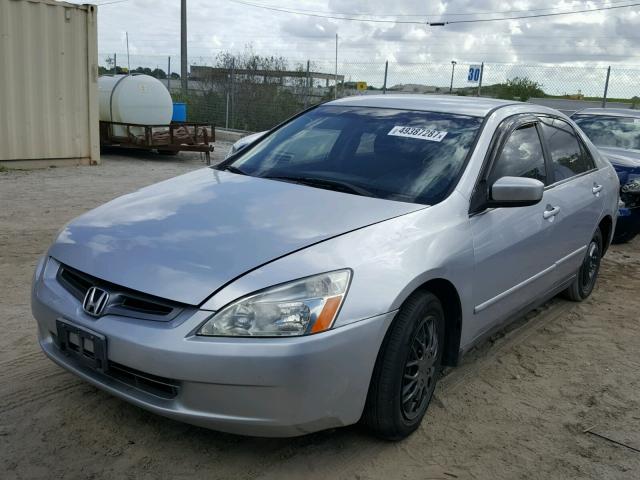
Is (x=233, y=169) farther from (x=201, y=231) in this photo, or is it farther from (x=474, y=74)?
(x=474, y=74)

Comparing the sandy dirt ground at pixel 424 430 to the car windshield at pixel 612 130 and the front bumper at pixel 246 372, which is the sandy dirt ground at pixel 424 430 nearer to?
the front bumper at pixel 246 372

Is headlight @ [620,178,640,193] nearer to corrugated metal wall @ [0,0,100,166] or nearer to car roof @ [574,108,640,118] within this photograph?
car roof @ [574,108,640,118]

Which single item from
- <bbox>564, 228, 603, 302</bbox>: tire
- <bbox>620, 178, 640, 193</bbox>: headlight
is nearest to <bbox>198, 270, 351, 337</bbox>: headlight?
<bbox>564, 228, 603, 302</bbox>: tire

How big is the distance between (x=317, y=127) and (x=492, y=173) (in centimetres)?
127

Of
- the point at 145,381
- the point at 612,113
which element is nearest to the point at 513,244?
the point at 145,381

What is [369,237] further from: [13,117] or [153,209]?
[13,117]

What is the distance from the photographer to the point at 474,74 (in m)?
15.3

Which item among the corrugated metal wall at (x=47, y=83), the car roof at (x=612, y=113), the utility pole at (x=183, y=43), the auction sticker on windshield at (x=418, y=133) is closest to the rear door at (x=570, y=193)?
the auction sticker on windshield at (x=418, y=133)

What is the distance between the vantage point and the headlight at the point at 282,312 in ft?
8.14

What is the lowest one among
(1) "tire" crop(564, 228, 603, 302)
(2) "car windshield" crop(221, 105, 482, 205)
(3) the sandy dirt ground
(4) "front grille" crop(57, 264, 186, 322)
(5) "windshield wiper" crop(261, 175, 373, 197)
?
(3) the sandy dirt ground

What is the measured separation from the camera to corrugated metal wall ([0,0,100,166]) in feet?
34.1

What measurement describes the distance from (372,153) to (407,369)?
141 centimetres

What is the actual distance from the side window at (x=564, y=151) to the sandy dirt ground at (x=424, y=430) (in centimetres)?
124

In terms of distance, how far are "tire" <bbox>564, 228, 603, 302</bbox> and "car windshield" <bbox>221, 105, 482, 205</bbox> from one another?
2.20 metres
